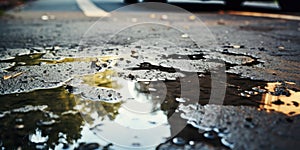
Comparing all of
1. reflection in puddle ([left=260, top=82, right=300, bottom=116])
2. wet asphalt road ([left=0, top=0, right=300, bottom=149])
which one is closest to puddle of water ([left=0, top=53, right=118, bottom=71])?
wet asphalt road ([left=0, top=0, right=300, bottom=149])

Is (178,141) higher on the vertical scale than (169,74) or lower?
lower

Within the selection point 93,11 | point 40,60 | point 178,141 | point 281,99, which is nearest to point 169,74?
point 281,99

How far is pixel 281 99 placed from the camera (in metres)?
2.17

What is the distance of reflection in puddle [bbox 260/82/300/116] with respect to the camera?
6.51 feet

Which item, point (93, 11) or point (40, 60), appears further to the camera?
point (93, 11)

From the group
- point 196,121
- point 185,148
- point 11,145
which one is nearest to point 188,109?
point 196,121

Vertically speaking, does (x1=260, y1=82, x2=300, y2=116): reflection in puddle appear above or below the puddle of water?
below

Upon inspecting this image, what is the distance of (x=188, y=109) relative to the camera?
1978mm

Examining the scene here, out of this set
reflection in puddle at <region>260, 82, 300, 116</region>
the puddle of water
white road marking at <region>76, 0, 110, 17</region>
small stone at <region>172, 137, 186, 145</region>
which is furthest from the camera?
white road marking at <region>76, 0, 110, 17</region>

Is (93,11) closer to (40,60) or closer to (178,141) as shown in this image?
(40,60)

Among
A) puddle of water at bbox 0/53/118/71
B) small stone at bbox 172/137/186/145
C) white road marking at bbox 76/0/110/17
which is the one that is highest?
white road marking at bbox 76/0/110/17

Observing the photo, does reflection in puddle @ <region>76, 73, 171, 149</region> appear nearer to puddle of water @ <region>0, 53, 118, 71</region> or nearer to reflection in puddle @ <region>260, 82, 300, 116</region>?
reflection in puddle @ <region>260, 82, 300, 116</region>

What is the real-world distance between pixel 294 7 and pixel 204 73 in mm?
8685

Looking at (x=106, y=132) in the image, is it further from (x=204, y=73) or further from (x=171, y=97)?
(x=204, y=73)
